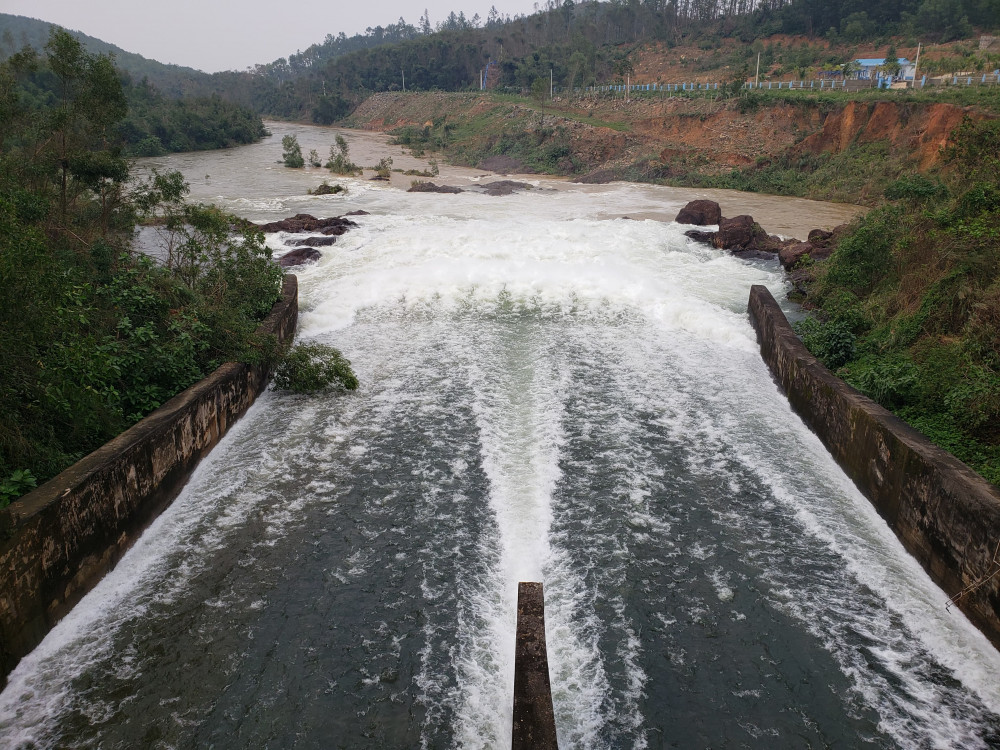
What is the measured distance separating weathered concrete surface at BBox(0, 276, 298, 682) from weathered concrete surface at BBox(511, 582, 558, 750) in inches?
156

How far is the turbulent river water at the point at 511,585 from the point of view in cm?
494

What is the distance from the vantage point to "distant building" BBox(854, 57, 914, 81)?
44.3 meters

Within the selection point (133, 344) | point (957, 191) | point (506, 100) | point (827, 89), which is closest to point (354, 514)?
point (133, 344)

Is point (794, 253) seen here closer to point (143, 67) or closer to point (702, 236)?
point (702, 236)

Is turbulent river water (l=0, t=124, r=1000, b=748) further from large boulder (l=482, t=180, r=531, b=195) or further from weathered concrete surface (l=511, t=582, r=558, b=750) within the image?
large boulder (l=482, t=180, r=531, b=195)

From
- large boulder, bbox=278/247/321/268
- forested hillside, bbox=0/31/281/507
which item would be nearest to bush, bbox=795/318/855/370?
forested hillside, bbox=0/31/281/507

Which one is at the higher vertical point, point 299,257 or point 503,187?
point 503,187

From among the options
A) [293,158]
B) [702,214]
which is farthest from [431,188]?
[702,214]

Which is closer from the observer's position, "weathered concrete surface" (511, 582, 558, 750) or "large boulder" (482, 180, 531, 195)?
"weathered concrete surface" (511, 582, 558, 750)

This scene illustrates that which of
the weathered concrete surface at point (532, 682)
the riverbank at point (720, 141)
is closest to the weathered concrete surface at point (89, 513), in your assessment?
the weathered concrete surface at point (532, 682)

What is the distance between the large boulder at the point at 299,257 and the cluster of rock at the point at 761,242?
12092 mm

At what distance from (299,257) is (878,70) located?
157 ft

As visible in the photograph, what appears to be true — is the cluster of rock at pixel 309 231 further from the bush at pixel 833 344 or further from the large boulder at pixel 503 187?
the bush at pixel 833 344

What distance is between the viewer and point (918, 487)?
21.6 ft
